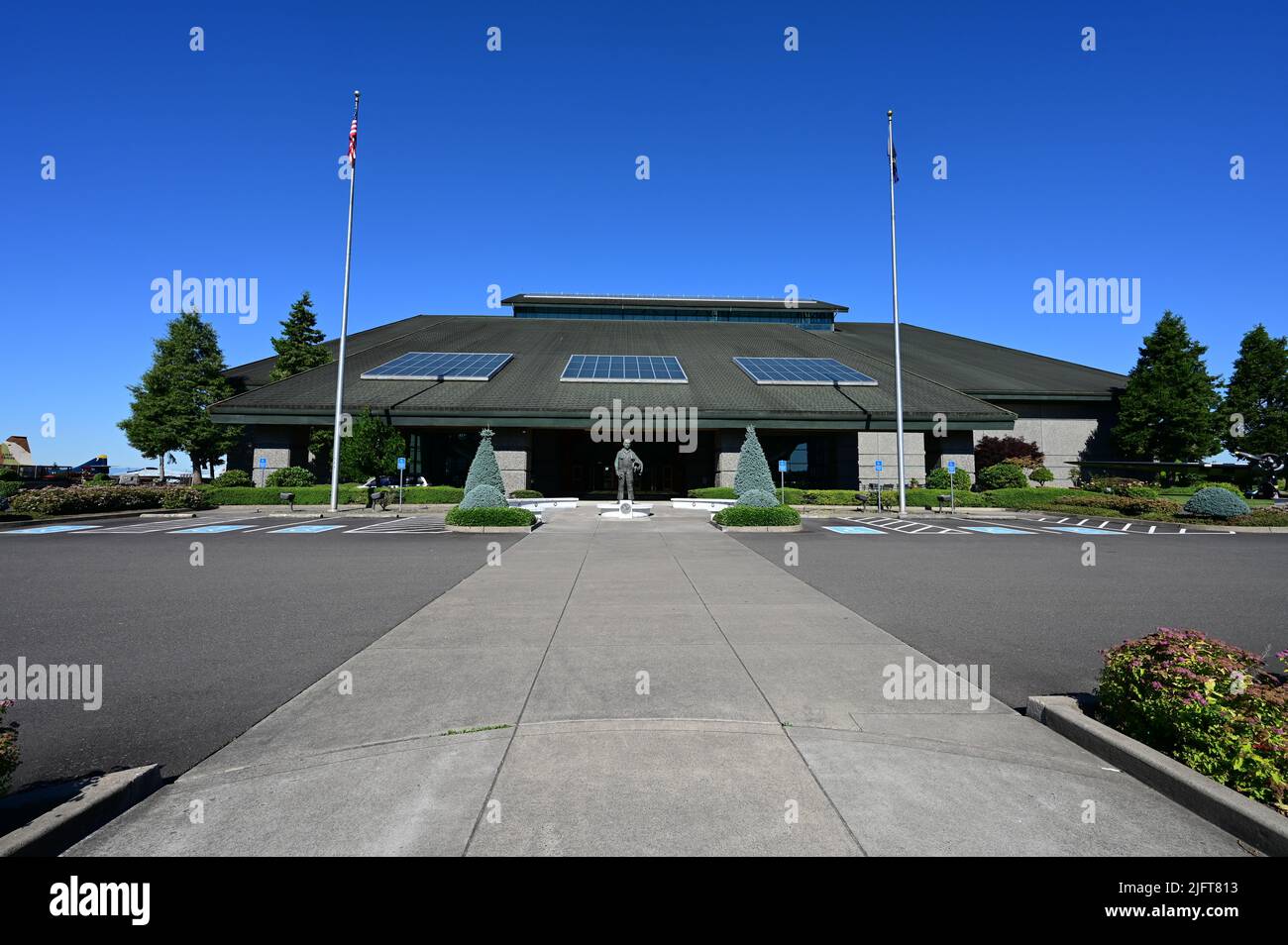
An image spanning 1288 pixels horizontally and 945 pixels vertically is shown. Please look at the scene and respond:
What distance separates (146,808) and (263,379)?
51673mm

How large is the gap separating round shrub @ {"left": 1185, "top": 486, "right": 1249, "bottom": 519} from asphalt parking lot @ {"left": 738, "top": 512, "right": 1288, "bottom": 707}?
3.34 metres

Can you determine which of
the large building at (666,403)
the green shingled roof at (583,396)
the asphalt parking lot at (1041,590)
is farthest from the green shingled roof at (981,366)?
the asphalt parking lot at (1041,590)

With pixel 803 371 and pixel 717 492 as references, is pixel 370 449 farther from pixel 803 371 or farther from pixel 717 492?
pixel 803 371

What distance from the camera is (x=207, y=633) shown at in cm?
707

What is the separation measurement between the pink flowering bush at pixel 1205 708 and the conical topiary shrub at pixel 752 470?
20.0 m

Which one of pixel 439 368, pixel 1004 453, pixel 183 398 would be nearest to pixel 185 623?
pixel 439 368

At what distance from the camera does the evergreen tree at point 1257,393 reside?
146 feet

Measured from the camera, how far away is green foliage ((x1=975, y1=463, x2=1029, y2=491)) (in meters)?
32.3

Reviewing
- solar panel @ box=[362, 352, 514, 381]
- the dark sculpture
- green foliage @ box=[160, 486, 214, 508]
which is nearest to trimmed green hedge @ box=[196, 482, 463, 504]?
green foliage @ box=[160, 486, 214, 508]

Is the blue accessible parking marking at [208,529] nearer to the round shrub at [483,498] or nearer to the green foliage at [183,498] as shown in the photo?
the round shrub at [483,498]

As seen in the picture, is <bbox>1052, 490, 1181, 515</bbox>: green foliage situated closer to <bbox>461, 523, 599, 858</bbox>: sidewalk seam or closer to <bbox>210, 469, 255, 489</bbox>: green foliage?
<bbox>461, 523, 599, 858</bbox>: sidewalk seam

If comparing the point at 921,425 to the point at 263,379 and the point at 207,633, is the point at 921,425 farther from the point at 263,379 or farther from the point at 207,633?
the point at 263,379

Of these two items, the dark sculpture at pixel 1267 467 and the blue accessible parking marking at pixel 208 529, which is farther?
the dark sculpture at pixel 1267 467
